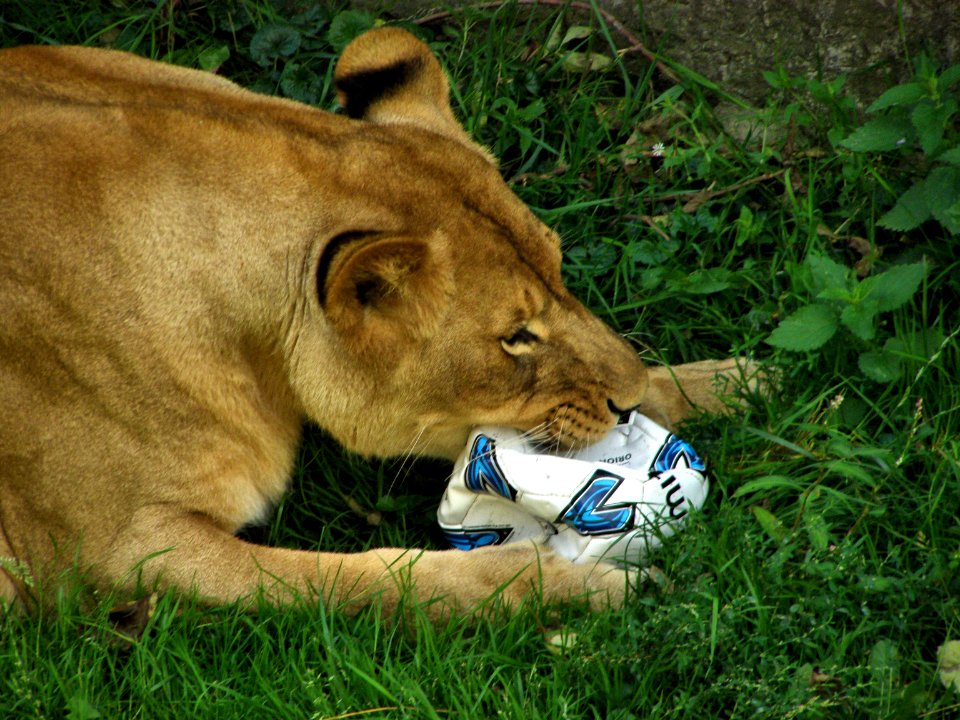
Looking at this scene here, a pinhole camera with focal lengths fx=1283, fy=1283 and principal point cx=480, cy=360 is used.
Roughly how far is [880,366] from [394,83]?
1.80 metres

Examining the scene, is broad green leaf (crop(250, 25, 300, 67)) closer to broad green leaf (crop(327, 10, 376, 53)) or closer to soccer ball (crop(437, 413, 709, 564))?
broad green leaf (crop(327, 10, 376, 53))

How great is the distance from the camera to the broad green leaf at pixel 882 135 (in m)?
4.36

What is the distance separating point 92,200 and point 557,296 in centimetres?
139

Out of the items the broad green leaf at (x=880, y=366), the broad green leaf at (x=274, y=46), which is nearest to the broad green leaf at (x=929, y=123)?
the broad green leaf at (x=880, y=366)

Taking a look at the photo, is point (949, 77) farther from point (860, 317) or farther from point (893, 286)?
point (860, 317)

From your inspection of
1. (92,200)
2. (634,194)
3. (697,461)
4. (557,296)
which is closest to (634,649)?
(697,461)

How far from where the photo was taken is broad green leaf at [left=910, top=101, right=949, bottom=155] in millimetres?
4105

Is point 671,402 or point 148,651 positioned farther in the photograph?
point 671,402

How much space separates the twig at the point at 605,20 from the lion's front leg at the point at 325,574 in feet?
7.87

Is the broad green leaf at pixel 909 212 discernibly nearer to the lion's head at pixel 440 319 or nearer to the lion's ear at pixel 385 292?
the lion's head at pixel 440 319

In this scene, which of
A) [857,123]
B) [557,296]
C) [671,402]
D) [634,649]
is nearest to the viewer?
[634,649]

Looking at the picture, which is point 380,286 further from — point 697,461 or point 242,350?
point 697,461

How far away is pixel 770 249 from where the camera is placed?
16.2ft

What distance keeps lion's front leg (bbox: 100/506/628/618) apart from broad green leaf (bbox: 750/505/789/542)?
0.46 meters
